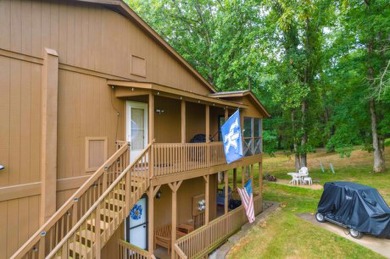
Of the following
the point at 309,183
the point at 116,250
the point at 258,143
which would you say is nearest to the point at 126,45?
the point at 116,250

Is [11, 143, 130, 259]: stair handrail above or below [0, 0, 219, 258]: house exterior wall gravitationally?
below

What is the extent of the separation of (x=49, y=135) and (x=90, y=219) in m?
2.48

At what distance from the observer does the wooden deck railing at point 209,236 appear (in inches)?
363

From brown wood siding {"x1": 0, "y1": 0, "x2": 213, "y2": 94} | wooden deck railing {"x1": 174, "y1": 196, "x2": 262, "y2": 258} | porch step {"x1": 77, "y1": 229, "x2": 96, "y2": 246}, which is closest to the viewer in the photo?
porch step {"x1": 77, "y1": 229, "x2": 96, "y2": 246}

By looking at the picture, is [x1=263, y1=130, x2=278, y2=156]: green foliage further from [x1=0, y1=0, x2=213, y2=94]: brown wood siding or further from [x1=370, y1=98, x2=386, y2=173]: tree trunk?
[x1=0, y1=0, x2=213, y2=94]: brown wood siding

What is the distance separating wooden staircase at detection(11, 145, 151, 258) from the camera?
5.74m

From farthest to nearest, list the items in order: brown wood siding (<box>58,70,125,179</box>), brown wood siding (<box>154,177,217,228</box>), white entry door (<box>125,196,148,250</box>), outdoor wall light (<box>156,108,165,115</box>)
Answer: outdoor wall light (<box>156,108,165,115</box>) < brown wood siding (<box>154,177,217,228</box>) < white entry door (<box>125,196,148,250</box>) < brown wood siding (<box>58,70,125,179</box>)

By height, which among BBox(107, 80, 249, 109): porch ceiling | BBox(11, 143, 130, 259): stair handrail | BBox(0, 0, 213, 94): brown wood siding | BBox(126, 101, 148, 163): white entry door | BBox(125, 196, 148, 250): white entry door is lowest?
BBox(125, 196, 148, 250): white entry door

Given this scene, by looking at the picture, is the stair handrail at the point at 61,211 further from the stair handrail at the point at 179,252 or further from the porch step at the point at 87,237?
the stair handrail at the point at 179,252

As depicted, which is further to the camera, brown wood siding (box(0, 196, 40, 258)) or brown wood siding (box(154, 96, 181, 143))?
brown wood siding (box(154, 96, 181, 143))

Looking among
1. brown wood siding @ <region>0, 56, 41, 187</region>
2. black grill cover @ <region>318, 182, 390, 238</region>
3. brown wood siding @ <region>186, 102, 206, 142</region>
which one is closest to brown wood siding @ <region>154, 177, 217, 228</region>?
brown wood siding @ <region>186, 102, 206, 142</region>

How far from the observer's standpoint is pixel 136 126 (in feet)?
31.6

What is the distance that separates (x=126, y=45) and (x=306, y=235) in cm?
1069

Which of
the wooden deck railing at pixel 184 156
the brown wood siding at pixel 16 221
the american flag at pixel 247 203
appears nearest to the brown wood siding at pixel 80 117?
the brown wood siding at pixel 16 221
